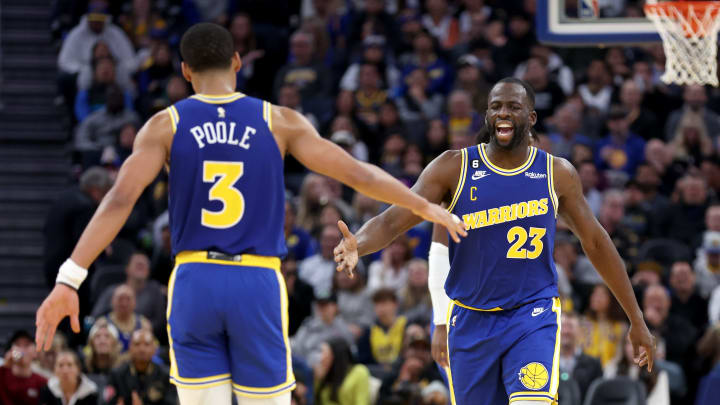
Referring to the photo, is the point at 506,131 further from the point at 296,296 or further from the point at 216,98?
the point at 296,296

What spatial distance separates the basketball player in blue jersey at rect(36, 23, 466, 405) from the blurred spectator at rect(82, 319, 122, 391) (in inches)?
227

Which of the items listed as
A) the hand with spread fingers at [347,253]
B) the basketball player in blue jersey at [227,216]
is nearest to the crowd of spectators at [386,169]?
the hand with spread fingers at [347,253]

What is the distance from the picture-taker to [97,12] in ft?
52.0

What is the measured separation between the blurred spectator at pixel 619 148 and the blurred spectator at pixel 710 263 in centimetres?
168

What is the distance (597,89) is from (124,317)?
23.4 ft

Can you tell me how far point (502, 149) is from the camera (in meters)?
6.64

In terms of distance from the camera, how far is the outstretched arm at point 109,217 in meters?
5.05

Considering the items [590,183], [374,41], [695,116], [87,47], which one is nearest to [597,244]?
[590,183]

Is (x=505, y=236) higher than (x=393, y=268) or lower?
higher

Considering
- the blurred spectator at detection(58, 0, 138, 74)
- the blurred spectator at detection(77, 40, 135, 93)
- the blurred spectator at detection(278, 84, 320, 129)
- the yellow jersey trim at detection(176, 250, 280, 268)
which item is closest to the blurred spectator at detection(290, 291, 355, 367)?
the blurred spectator at detection(278, 84, 320, 129)

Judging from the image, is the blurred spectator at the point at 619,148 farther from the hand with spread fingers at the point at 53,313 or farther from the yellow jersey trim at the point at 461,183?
the hand with spread fingers at the point at 53,313

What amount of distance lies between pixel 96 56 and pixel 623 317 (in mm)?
7569

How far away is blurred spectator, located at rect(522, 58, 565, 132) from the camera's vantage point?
48.3 feet

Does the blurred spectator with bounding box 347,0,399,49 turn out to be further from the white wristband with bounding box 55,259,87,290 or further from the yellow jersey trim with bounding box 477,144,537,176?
the white wristband with bounding box 55,259,87,290
